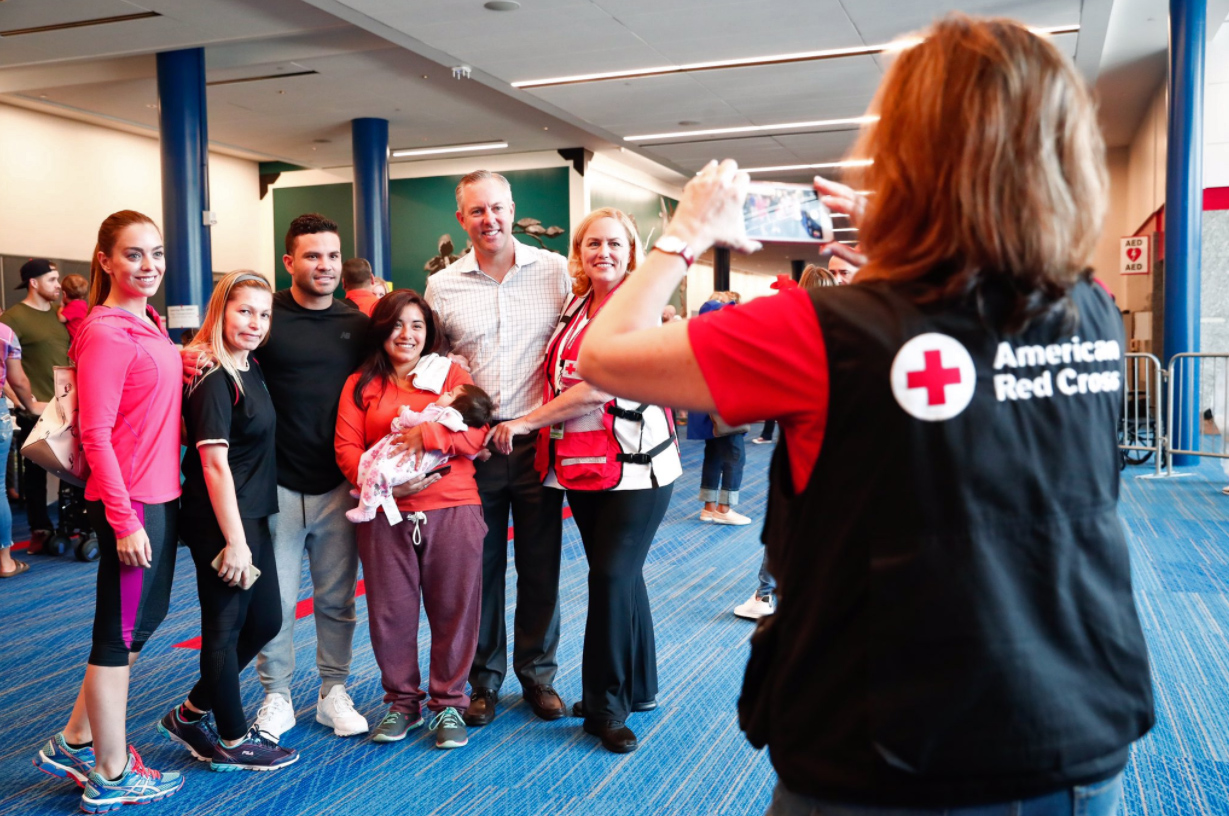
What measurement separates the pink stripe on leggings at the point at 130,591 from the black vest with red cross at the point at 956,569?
2.02 meters

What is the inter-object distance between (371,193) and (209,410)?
9.97 m

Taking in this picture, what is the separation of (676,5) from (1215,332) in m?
7.00

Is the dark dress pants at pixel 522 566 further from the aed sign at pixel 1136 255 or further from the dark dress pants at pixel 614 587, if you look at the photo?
the aed sign at pixel 1136 255

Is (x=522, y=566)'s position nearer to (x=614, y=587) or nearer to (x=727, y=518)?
(x=614, y=587)

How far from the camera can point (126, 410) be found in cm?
242

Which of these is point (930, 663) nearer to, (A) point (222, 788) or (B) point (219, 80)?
(A) point (222, 788)

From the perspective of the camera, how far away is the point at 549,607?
122 inches

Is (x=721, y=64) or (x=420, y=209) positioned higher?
(x=721, y=64)

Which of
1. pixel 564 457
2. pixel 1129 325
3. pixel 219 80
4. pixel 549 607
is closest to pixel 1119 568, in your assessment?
pixel 564 457

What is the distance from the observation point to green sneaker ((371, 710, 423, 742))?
112 inches

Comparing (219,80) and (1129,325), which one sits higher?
(219,80)

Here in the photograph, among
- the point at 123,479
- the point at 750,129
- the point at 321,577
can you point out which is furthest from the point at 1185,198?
the point at 123,479

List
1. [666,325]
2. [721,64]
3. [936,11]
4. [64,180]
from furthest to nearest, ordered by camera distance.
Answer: [64,180], [721,64], [936,11], [666,325]

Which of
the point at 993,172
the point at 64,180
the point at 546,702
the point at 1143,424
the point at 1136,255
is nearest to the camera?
the point at 993,172
